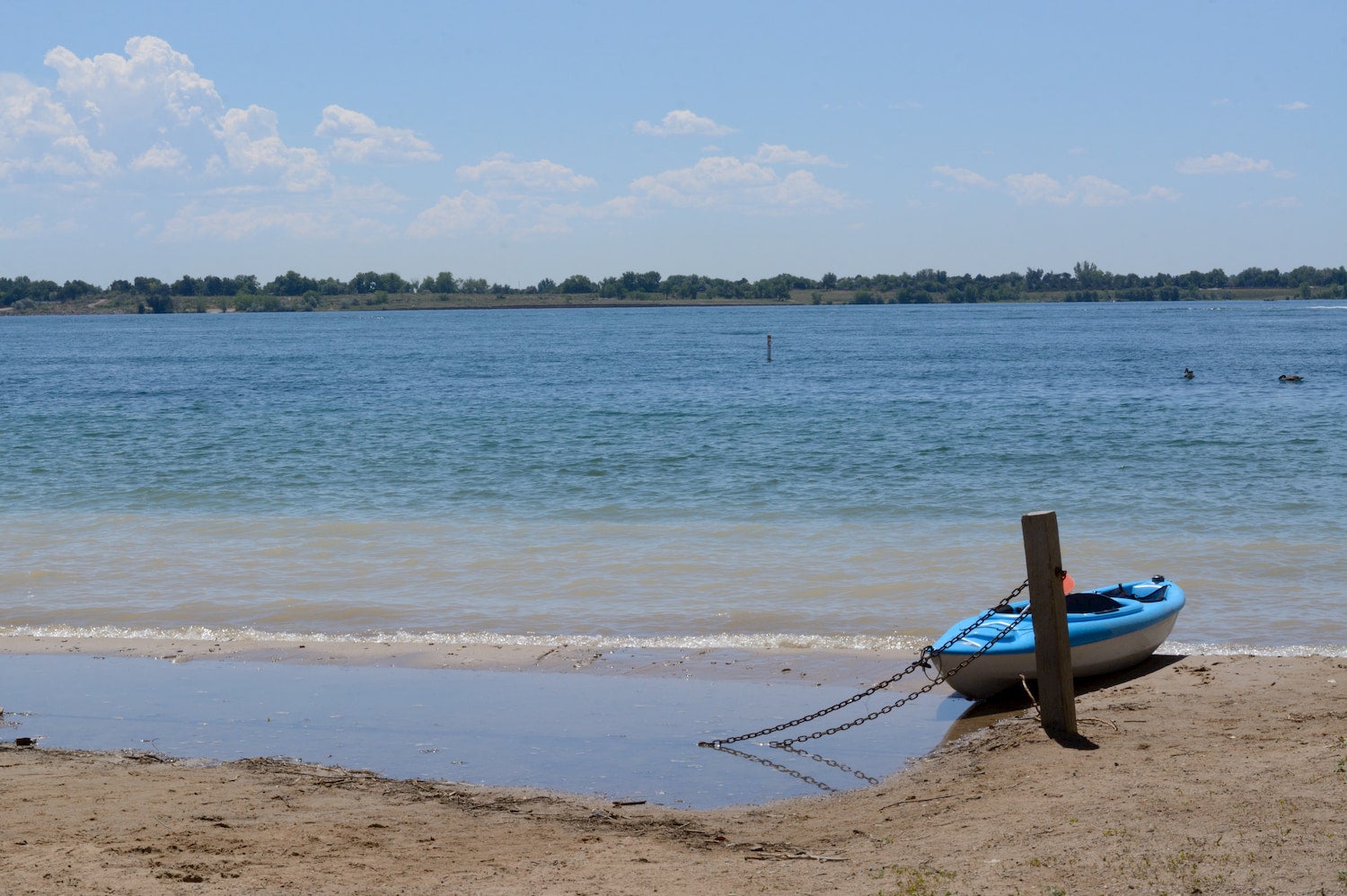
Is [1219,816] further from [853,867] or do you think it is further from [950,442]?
[950,442]

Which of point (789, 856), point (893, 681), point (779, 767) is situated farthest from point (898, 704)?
point (789, 856)

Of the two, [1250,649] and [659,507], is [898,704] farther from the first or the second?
[659,507]

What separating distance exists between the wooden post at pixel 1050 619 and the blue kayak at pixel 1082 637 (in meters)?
0.89

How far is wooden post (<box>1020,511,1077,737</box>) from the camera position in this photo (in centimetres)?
784

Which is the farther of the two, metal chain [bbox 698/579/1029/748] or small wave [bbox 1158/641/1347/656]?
small wave [bbox 1158/641/1347/656]

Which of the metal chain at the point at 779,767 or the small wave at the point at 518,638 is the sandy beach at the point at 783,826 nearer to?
the metal chain at the point at 779,767

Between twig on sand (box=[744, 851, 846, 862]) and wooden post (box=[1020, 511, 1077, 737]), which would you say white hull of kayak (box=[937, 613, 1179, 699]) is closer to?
wooden post (box=[1020, 511, 1077, 737])

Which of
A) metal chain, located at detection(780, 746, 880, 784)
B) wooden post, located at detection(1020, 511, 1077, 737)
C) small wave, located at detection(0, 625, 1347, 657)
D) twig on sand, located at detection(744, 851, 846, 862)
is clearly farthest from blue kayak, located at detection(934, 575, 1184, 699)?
twig on sand, located at detection(744, 851, 846, 862)

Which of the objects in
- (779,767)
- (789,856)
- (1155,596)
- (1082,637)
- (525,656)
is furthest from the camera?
(525,656)

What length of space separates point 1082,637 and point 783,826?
4151 mm

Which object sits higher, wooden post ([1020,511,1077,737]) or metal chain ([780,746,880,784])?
wooden post ([1020,511,1077,737])

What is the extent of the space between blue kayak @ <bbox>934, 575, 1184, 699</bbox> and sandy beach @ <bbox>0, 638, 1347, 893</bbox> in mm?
997

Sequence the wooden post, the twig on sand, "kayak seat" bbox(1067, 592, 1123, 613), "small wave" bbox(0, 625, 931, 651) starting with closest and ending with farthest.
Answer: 1. the twig on sand
2. the wooden post
3. "kayak seat" bbox(1067, 592, 1123, 613)
4. "small wave" bbox(0, 625, 931, 651)

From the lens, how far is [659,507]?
19.7m
